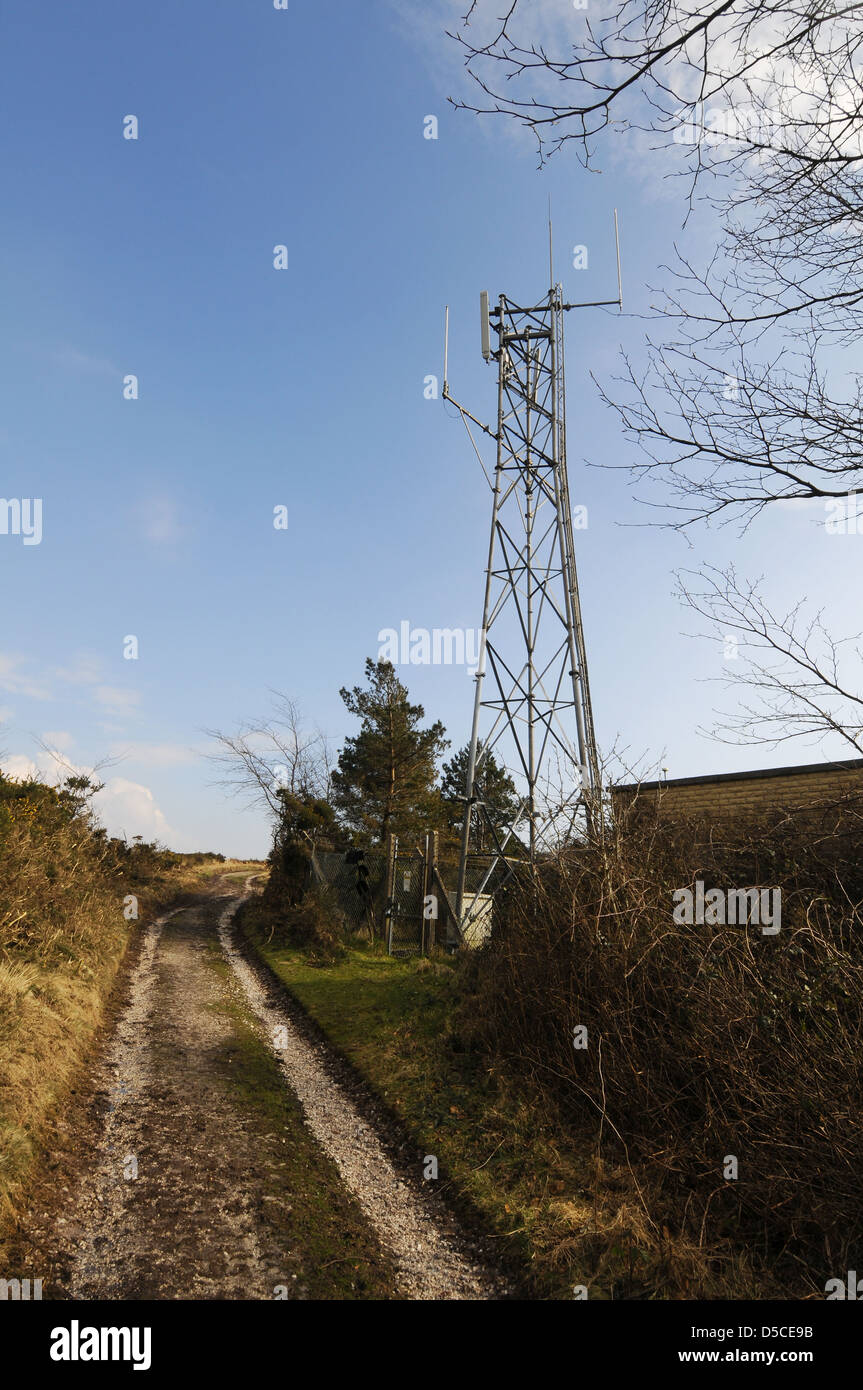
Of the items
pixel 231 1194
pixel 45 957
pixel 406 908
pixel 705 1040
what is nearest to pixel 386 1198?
pixel 231 1194

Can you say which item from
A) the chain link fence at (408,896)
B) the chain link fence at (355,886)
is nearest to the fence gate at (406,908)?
the chain link fence at (408,896)

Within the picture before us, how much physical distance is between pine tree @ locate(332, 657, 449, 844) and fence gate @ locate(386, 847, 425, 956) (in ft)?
46.6

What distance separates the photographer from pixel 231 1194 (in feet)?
18.8

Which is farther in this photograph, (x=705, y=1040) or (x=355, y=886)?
(x=355, y=886)

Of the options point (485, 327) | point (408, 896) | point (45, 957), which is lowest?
point (408, 896)

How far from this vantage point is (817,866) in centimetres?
736

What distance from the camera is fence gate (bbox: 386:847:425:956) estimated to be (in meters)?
16.2

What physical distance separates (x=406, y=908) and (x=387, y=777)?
52.9ft

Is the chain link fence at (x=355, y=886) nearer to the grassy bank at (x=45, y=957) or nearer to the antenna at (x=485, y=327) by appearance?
the grassy bank at (x=45, y=957)

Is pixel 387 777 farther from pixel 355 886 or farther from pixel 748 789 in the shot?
pixel 748 789

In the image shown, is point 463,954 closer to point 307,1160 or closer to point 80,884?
point 307,1160

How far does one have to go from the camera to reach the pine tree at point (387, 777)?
3231 cm
